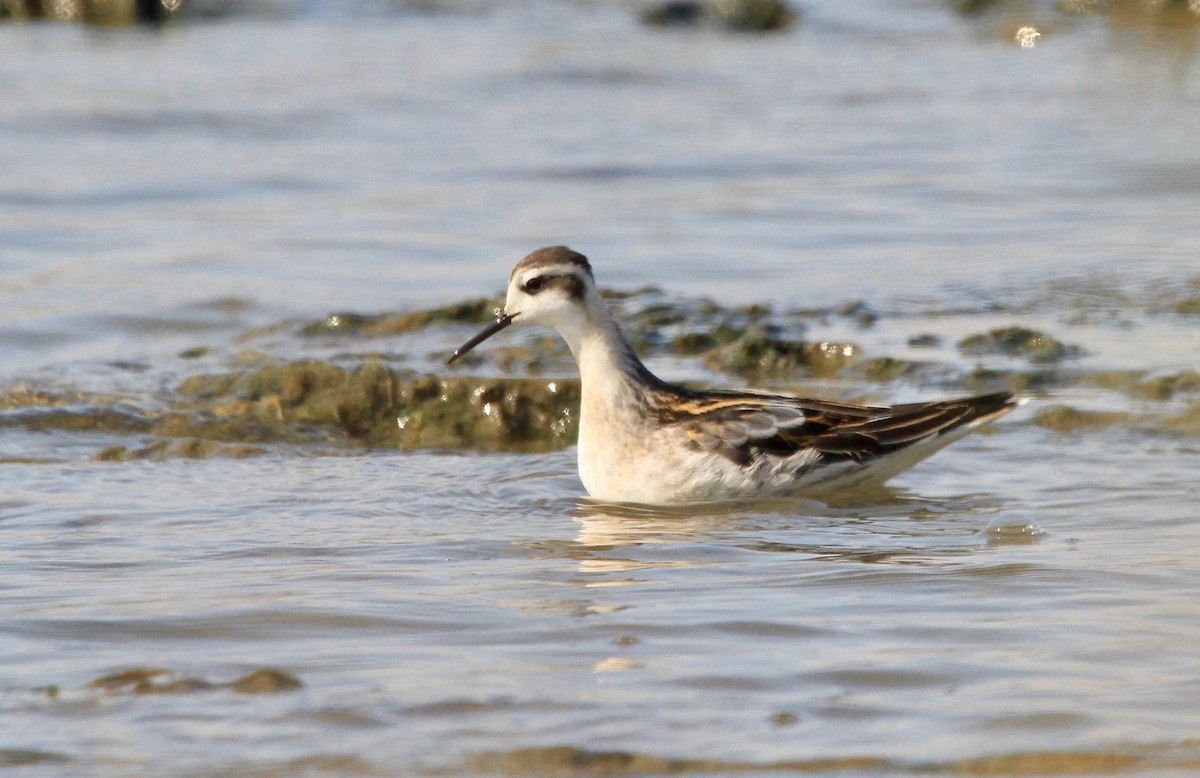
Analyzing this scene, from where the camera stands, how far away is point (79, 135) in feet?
56.9

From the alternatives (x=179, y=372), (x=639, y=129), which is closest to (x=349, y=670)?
(x=179, y=372)

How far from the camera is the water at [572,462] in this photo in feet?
15.7

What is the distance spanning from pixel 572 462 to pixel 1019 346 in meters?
2.71

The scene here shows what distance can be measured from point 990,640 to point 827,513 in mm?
2202

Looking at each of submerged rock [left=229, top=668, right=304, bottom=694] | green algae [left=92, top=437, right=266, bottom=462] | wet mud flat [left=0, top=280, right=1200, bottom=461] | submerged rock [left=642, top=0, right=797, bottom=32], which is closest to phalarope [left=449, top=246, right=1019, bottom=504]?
wet mud flat [left=0, top=280, right=1200, bottom=461]

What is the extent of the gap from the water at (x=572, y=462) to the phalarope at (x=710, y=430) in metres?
0.17

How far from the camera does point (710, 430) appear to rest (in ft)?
25.2

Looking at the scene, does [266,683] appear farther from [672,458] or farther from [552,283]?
[552,283]

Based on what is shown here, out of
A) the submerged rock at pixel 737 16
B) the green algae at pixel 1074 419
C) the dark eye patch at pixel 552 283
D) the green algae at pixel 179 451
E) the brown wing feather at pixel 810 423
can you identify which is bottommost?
the green algae at pixel 179 451

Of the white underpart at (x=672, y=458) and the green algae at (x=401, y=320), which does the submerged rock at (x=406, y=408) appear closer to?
the white underpart at (x=672, y=458)

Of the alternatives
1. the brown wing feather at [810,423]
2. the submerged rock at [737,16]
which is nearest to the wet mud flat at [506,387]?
the brown wing feather at [810,423]

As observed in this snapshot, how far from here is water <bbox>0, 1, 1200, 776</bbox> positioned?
4781 millimetres

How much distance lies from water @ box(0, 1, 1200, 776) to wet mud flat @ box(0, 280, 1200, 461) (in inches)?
3.1

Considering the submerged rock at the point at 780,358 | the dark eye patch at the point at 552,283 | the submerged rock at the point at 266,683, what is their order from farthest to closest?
the submerged rock at the point at 780,358 → the dark eye patch at the point at 552,283 → the submerged rock at the point at 266,683
